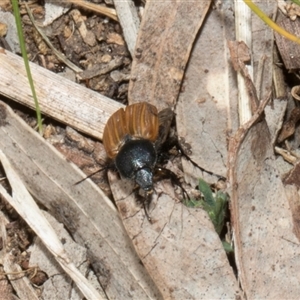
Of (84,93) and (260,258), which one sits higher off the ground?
(84,93)

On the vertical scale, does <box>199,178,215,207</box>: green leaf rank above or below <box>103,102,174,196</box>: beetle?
below

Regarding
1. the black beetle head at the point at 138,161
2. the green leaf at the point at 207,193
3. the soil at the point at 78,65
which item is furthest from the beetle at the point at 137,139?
the green leaf at the point at 207,193

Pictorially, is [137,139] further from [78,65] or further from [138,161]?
[78,65]

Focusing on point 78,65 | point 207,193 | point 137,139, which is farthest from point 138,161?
point 78,65

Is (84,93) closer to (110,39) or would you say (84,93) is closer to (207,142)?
(110,39)

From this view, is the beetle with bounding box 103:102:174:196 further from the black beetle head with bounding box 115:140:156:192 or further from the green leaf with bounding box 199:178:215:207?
the green leaf with bounding box 199:178:215:207

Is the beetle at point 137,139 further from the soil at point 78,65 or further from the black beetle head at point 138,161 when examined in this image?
the soil at point 78,65

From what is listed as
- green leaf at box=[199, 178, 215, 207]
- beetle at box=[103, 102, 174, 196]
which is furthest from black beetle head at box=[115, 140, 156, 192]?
green leaf at box=[199, 178, 215, 207]

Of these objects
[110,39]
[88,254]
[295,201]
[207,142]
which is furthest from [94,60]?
[295,201]
